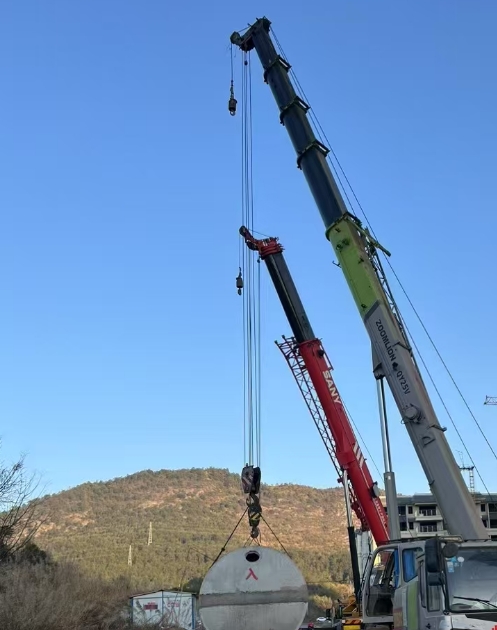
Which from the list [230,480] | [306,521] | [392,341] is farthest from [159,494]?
[392,341]

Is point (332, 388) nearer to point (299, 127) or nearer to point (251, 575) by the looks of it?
point (299, 127)

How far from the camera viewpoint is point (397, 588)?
970 cm

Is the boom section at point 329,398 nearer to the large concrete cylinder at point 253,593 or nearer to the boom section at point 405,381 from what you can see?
the boom section at point 405,381

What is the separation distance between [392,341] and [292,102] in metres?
6.27

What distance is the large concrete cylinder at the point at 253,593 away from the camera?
6746mm

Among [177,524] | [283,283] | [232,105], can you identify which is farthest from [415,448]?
[177,524]

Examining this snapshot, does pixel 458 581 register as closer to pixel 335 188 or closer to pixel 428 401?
pixel 428 401

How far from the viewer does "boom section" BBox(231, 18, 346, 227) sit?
14859 mm

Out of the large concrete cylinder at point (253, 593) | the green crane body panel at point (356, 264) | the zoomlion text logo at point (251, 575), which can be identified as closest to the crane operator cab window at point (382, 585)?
the large concrete cylinder at point (253, 593)

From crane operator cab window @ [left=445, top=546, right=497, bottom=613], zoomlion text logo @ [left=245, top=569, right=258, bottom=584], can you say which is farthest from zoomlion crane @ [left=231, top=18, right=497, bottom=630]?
zoomlion text logo @ [left=245, top=569, right=258, bottom=584]

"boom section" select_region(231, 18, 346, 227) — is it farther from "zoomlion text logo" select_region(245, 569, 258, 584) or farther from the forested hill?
the forested hill

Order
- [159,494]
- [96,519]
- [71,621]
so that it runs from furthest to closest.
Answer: [159,494]
[96,519]
[71,621]

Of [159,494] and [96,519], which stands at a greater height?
[159,494]

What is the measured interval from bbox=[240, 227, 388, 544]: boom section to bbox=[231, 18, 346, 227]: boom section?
5.04 meters
